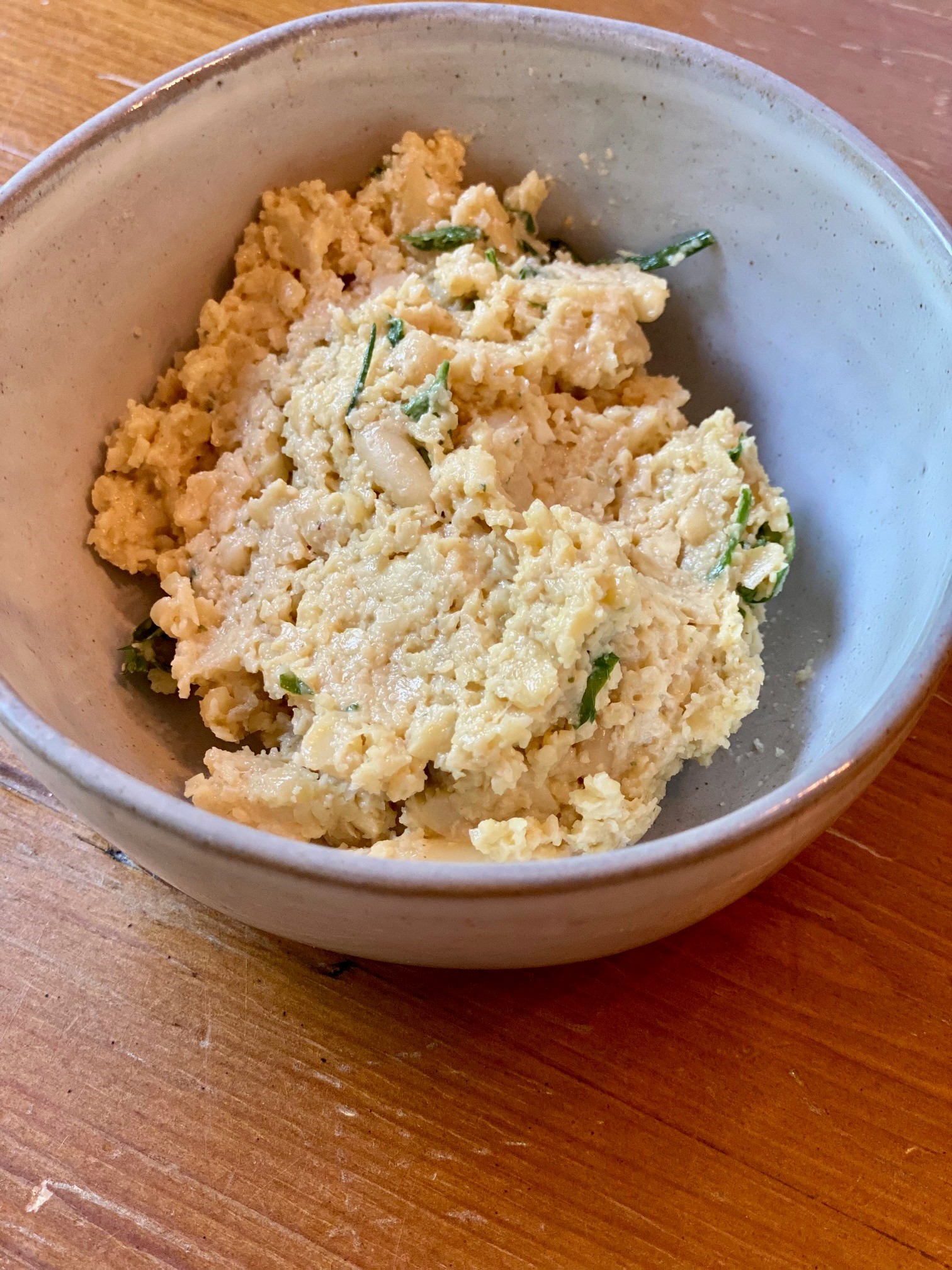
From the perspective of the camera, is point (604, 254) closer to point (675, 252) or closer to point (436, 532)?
point (675, 252)

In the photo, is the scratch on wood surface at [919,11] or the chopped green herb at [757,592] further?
the scratch on wood surface at [919,11]

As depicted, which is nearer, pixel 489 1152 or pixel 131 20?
pixel 489 1152

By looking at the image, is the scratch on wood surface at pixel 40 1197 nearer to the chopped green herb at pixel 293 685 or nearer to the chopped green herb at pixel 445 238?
the chopped green herb at pixel 293 685

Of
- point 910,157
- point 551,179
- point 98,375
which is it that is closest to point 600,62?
point 551,179

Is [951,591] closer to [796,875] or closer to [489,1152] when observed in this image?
[796,875]

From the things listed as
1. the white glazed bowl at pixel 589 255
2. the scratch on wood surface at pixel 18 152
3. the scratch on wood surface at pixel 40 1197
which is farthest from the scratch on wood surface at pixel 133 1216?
the scratch on wood surface at pixel 18 152

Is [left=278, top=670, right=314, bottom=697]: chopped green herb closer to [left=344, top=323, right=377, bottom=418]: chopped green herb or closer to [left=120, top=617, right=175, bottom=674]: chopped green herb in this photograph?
[left=120, top=617, right=175, bottom=674]: chopped green herb
